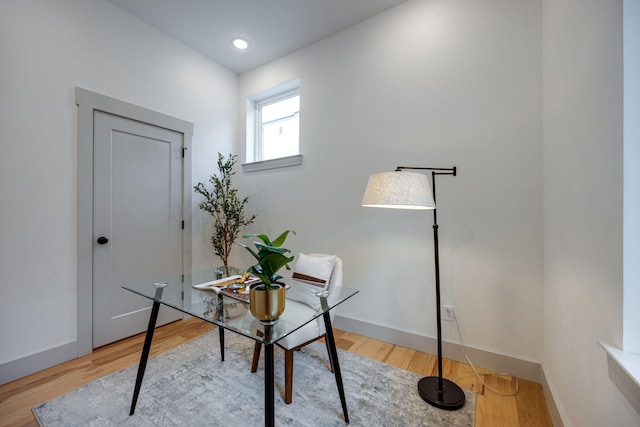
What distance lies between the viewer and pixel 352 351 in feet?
7.04

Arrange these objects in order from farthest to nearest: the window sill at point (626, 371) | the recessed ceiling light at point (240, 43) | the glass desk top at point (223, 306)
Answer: the recessed ceiling light at point (240, 43) → the glass desk top at point (223, 306) → the window sill at point (626, 371)

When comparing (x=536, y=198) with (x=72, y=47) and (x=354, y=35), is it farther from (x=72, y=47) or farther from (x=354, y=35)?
(x=72, y=47)

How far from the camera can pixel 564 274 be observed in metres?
1.32

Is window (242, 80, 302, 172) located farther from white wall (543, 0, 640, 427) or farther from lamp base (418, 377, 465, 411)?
lamp base (418, 377, 465, 411)

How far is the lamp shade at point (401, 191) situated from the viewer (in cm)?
141

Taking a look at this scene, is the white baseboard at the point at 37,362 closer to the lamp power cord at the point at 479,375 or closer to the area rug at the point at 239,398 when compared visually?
the area rug at the point at 239,398

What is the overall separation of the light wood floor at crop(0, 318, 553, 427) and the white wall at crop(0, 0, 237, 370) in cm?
26

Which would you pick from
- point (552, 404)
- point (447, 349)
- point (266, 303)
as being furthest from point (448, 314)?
point (266, 303)

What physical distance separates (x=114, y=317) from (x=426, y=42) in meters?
3.54

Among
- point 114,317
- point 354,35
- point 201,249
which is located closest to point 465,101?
point 354,35

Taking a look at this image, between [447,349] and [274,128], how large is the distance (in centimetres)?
291

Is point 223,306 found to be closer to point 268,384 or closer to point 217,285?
point 217,285

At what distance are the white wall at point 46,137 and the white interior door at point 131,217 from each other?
165 mm

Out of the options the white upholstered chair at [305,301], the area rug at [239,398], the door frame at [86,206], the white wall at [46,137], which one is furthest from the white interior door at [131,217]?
the white upholstered chair at [305,301]
